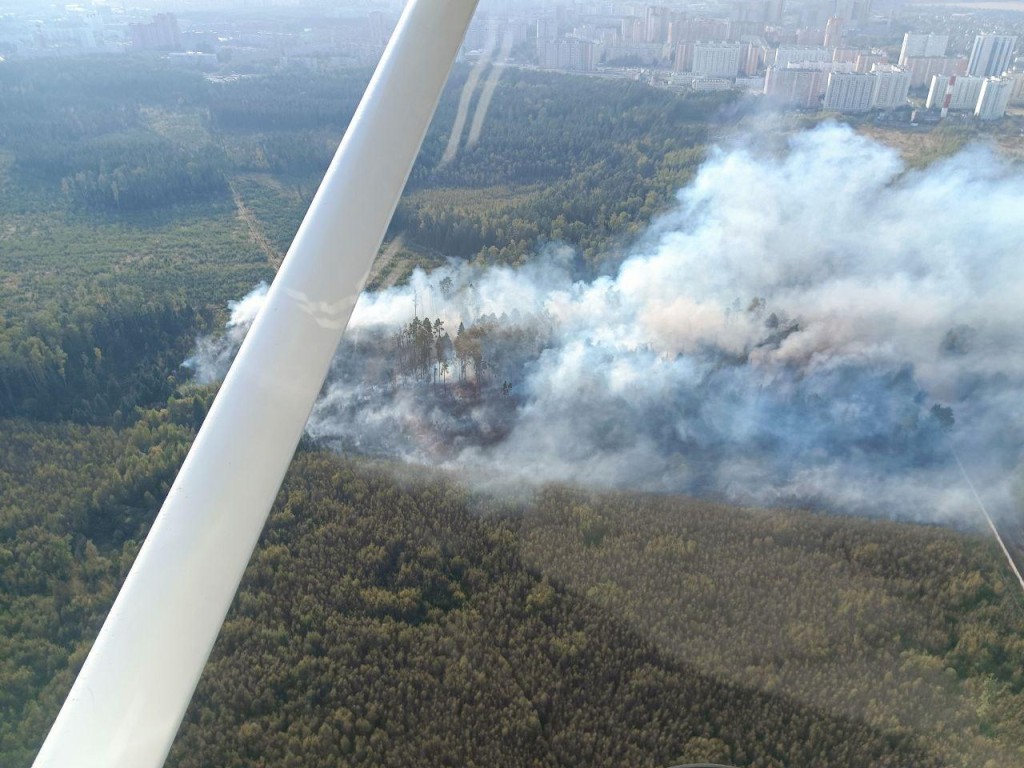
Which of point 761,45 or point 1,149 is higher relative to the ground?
point 761,45

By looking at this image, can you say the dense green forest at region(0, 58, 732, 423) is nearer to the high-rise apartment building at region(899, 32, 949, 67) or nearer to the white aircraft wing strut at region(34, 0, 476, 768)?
the high-rise apartment building at region(899, 32, 949, 67)

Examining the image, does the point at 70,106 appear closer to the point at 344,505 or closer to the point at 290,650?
the point at 344,505

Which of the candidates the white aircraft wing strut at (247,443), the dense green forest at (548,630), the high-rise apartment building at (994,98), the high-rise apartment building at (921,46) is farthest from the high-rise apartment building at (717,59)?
the white aircraft wing strut at (247,443)

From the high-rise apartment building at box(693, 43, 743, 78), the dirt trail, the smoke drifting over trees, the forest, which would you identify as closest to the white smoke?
the smoke drifting over trees

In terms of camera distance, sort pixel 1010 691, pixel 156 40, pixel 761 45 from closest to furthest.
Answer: pixel 1010 691 < pixel 761 45 < pixel 156 40

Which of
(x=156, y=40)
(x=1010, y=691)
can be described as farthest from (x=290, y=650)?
(x=156, y=40)
